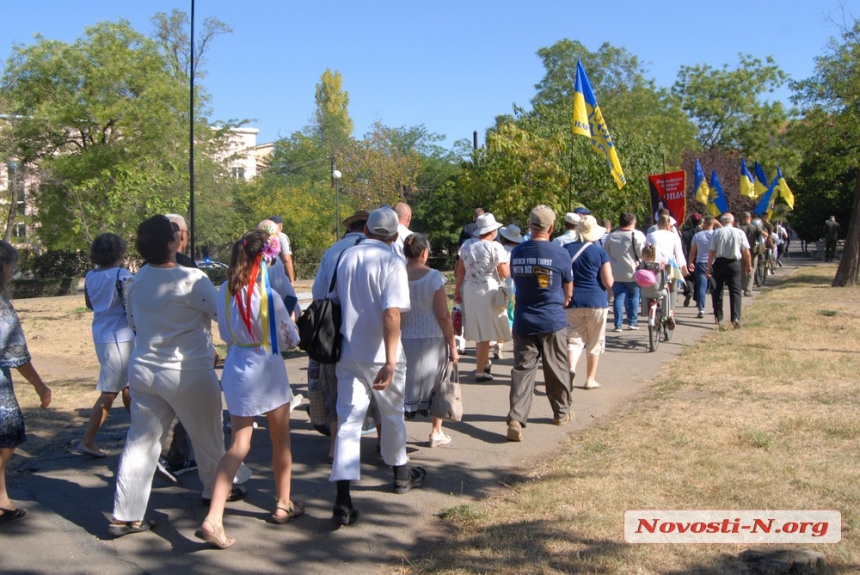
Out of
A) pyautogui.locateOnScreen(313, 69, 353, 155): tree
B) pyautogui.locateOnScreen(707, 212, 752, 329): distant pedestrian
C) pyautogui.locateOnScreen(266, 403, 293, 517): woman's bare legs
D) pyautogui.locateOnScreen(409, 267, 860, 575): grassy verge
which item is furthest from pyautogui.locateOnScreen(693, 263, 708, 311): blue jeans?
pyautogui.locateOnScreen(313, 69, 353, 155): tree

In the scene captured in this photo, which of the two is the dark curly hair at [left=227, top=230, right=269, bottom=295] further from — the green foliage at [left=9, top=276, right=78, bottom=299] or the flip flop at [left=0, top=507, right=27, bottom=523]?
the green foliage at [left=9, top=276, right=78, bottom=299]

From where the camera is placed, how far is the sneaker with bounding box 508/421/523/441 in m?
6.50

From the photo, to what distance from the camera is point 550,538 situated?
440 centimetres

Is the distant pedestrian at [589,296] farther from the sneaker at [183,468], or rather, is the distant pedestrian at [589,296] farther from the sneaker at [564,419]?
the sneaker at [183,468]

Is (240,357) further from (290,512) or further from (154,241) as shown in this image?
(290,512)

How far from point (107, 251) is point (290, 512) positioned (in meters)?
2.55

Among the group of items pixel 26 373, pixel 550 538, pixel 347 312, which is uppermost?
pixel 347 312

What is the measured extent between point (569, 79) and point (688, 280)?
142 ft

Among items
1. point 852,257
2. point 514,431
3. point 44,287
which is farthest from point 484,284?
point 44,287

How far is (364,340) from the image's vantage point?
4836mm

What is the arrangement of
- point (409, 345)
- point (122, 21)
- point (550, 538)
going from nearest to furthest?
point (550, 538) → point (409, 345) → point (122, 21)

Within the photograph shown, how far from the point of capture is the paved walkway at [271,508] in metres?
4.37

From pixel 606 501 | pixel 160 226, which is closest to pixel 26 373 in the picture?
pixel 160 226

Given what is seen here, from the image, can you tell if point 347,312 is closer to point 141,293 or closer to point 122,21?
point 141,293
